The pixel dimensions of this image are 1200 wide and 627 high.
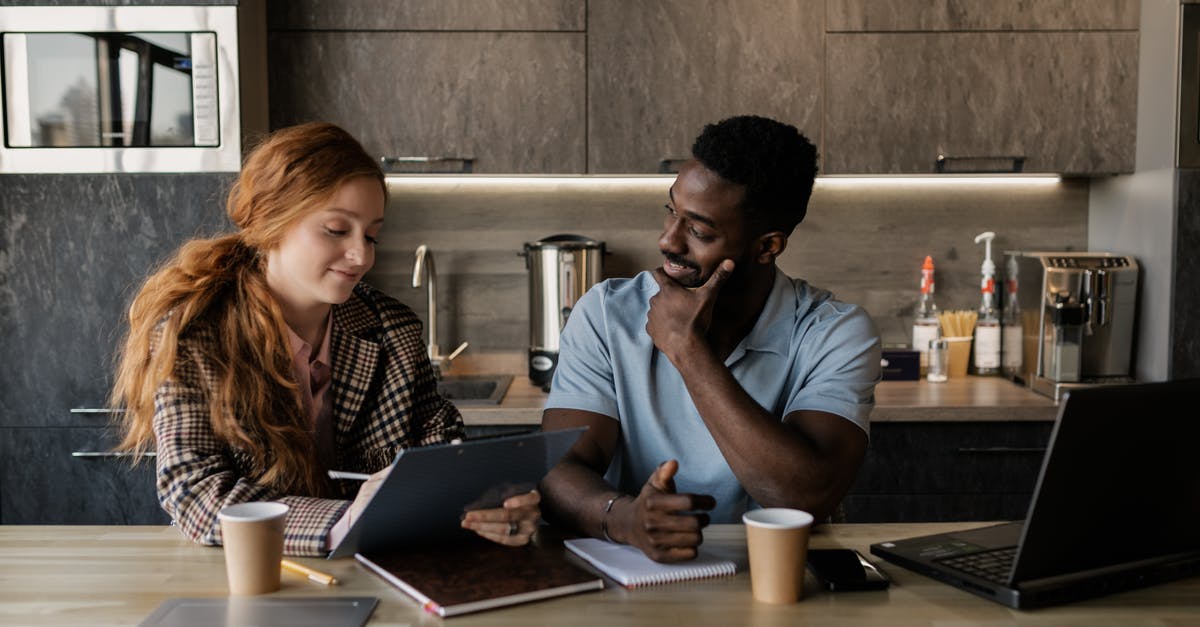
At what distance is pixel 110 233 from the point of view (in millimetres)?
2781

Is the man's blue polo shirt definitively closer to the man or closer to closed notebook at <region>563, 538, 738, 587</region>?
the man

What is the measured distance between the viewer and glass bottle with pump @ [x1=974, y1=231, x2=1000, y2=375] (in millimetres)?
3229

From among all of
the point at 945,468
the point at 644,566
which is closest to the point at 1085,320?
the point at 945,468

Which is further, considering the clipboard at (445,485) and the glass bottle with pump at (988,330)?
the glass bottle with pump at (988,330)

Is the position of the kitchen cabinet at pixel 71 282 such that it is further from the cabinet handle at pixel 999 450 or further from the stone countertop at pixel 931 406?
the cabinet handle at pixel 999 450

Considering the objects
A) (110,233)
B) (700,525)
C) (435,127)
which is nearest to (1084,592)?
(700,525)

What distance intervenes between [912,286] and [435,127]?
1520 mm

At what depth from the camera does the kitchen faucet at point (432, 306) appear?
3.19 m

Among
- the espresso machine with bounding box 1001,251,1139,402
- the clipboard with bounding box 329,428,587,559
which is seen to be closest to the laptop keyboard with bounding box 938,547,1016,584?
the clipboard with bounding box 329,428,587,559

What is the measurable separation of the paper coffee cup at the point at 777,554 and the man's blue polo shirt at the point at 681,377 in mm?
490

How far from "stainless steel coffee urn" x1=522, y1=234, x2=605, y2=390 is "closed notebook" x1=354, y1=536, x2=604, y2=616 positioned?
168cm

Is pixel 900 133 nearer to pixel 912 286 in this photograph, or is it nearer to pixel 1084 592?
pixel 912 286

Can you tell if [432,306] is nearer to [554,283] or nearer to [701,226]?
[554,283]

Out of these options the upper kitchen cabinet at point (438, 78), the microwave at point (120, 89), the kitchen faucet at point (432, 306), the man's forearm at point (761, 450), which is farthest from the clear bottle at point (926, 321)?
the microwave at point (120, 89)
